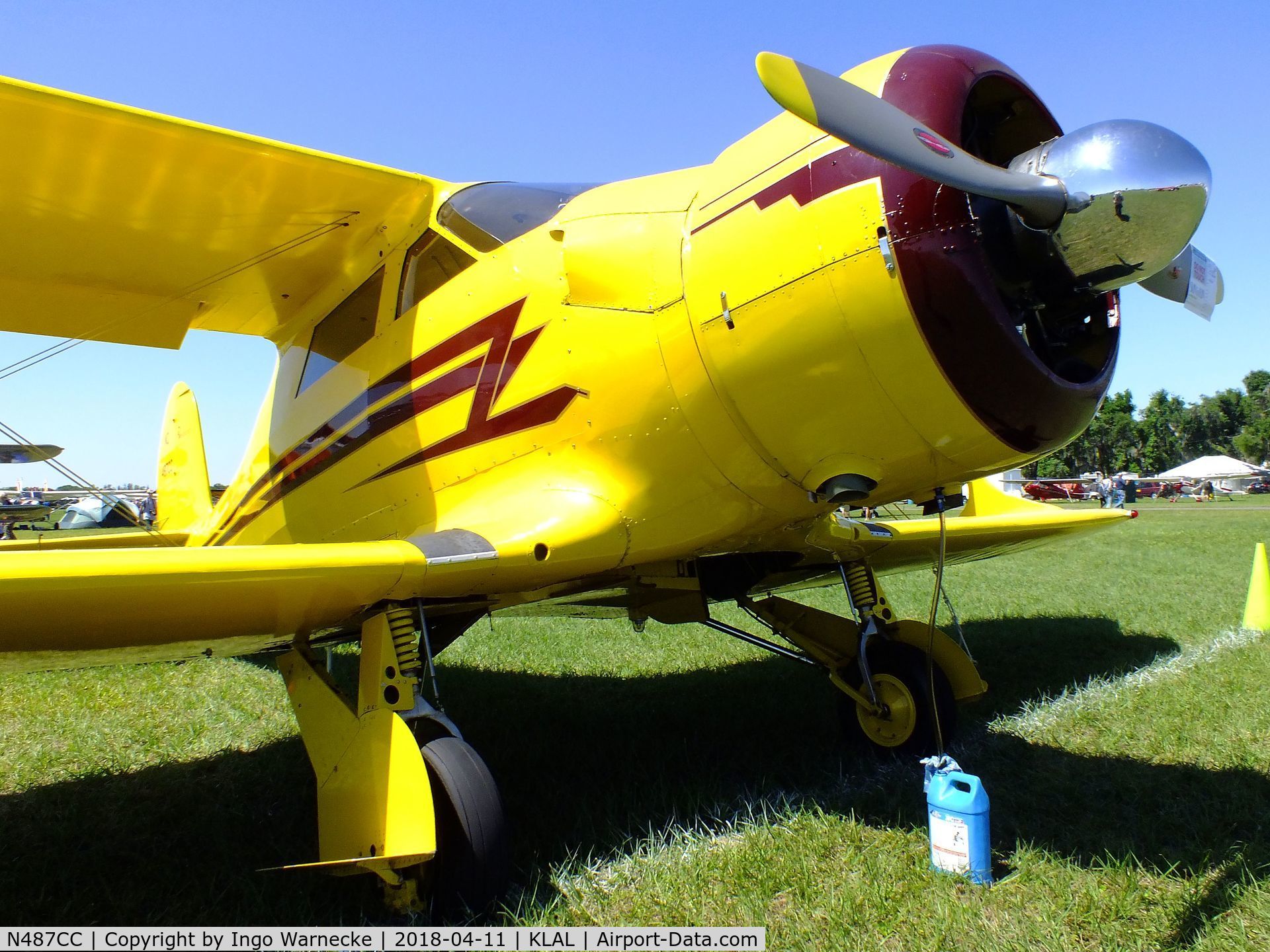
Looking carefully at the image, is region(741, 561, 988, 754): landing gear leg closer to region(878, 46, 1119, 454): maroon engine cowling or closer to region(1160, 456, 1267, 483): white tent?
region(878, 46, 1119, 454): maroon engine cowling

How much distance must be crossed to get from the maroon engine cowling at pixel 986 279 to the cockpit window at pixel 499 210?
4.75 feet

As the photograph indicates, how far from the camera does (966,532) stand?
5477mm

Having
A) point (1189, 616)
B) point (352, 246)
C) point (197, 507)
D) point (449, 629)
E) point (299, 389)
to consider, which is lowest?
point (1189, 616)

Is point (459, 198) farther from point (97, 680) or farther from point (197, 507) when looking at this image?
point (97, 680)

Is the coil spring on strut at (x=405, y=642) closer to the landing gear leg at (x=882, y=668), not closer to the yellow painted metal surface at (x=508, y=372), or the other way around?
the yellow painted metal surface at (x=508, y=372)

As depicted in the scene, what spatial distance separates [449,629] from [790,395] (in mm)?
2513

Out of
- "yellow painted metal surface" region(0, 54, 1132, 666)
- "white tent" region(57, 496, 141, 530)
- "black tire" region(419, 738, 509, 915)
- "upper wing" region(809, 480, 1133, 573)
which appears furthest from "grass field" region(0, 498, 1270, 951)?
"white tent" region(57, 496, 141, 530)

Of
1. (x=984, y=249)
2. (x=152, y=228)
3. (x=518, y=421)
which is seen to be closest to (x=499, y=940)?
(x=518, y=421)

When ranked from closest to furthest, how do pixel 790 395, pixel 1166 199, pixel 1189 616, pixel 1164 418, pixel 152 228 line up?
pixel 1166 199 → pixel 790 395 → pixel 152 228 → pixel 1189 616 → pixel 1164 418

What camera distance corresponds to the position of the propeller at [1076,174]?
86.6 inches

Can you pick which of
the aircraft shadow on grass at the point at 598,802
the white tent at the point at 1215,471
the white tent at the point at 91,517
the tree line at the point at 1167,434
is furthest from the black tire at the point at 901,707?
the tree line at the point at 1167,434

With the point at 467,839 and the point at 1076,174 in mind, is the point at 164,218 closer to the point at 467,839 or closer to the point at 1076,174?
the point at 467,839

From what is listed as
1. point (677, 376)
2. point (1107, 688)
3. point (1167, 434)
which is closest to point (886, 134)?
point (677, 376)

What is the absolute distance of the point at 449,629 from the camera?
14.6ft
